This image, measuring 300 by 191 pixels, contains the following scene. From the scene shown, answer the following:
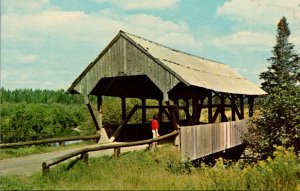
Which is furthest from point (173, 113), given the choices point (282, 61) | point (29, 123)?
point (282, 61)

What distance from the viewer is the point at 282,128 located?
17.2m

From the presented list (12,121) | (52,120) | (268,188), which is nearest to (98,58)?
(268,188)

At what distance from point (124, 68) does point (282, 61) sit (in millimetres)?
44622

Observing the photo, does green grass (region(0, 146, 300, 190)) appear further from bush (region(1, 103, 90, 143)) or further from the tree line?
the tree line

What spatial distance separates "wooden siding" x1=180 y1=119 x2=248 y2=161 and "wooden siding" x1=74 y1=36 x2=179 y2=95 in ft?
7.00

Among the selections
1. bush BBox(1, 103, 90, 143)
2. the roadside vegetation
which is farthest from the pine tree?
the roadside vegetation

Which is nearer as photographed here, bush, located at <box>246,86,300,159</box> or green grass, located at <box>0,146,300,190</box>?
green grass, located at <box>0,146,300,190</box>

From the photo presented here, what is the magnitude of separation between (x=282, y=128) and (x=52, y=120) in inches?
1127

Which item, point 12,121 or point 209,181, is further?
point 12,121

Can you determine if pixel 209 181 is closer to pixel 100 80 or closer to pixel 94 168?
pixel 94 168

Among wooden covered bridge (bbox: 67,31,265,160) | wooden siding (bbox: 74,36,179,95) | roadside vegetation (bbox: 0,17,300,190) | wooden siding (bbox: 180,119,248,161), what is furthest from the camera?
wooden siding (bbox: 74,36,179,95)

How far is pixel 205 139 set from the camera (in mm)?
19391

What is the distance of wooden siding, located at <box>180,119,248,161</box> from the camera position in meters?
17.1

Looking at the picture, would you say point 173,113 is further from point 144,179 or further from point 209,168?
point 144,179
